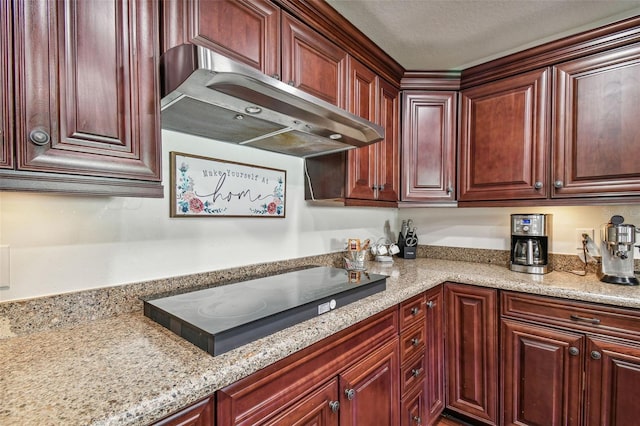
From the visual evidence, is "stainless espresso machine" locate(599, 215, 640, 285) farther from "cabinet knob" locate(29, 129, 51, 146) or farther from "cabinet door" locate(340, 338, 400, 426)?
"cabinet knob" locate(29, 129, 51, 146)

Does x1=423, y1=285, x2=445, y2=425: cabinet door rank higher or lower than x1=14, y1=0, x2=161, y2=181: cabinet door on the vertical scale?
lower

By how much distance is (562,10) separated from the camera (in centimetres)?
165

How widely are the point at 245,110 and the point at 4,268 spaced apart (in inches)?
34.2

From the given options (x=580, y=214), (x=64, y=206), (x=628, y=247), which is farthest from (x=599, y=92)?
(x=64, y=206)

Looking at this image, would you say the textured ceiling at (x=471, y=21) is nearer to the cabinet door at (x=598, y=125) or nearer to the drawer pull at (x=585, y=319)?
the cabinet door at (x=598, y=125)

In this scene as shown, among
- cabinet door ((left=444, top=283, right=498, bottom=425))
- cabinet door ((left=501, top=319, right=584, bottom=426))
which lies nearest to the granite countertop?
cabinet door ((left=444, top=283, right=498, bottom=425))

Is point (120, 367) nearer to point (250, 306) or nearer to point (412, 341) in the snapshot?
point (250, 306)

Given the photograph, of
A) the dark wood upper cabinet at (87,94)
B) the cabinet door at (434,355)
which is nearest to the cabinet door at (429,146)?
the cabinet door at (434,355)

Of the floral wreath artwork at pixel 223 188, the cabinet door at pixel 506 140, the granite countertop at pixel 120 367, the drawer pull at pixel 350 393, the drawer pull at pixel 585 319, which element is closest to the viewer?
the granite countertop at pixel 120 367

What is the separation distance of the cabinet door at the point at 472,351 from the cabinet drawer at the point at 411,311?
1.07ft

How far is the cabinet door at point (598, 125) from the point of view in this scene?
62.0 inches

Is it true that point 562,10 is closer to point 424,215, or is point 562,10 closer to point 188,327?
point 424,215

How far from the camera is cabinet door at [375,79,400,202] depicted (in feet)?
6.31

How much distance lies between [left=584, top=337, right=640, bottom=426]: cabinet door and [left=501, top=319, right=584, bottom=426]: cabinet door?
0.04 meters
